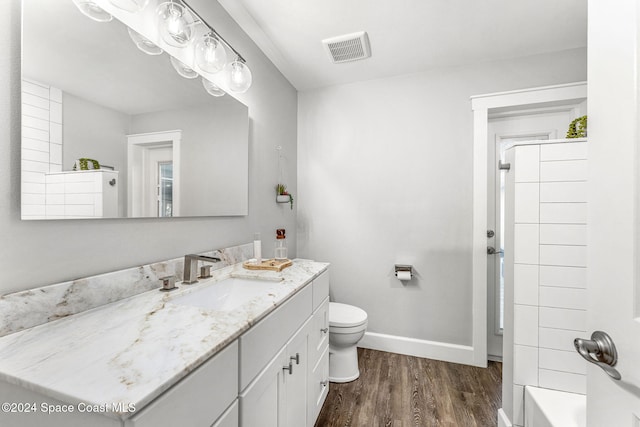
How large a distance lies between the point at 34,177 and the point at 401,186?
2.29 m

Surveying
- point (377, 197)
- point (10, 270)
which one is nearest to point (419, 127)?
point (377, 197)

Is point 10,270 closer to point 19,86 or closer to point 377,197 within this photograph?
point 19,86

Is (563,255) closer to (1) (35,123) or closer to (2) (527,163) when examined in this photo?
(2) (527,163)

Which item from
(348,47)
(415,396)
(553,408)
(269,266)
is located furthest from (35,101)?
(415,396)

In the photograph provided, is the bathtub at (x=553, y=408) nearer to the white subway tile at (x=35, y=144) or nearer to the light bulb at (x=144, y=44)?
the white subway tile at (x=35, y=144)

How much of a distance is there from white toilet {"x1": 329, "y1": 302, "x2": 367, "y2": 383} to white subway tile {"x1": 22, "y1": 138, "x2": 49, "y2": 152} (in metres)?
1.75

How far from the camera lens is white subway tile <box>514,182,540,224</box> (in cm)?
134

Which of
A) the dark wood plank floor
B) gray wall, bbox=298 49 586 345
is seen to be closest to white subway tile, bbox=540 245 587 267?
gray wall, bbox=298 49 586 345

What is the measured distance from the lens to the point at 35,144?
822 mm

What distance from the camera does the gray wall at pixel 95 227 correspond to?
773 millimetres

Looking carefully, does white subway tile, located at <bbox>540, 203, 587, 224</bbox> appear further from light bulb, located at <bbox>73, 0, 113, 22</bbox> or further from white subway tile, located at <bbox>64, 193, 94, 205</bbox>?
light bulb, located at <bbox>73, 0, 113, 22</bbox>

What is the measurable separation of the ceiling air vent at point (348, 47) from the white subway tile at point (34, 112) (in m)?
1.73

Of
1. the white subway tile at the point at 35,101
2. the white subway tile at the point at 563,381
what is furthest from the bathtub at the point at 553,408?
the white subway tile at the point at 35,101

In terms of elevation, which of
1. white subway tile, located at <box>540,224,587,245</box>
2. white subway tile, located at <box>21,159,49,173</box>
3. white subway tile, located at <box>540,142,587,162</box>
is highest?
white subway tile, located at <box>540,142,587,162</box>
